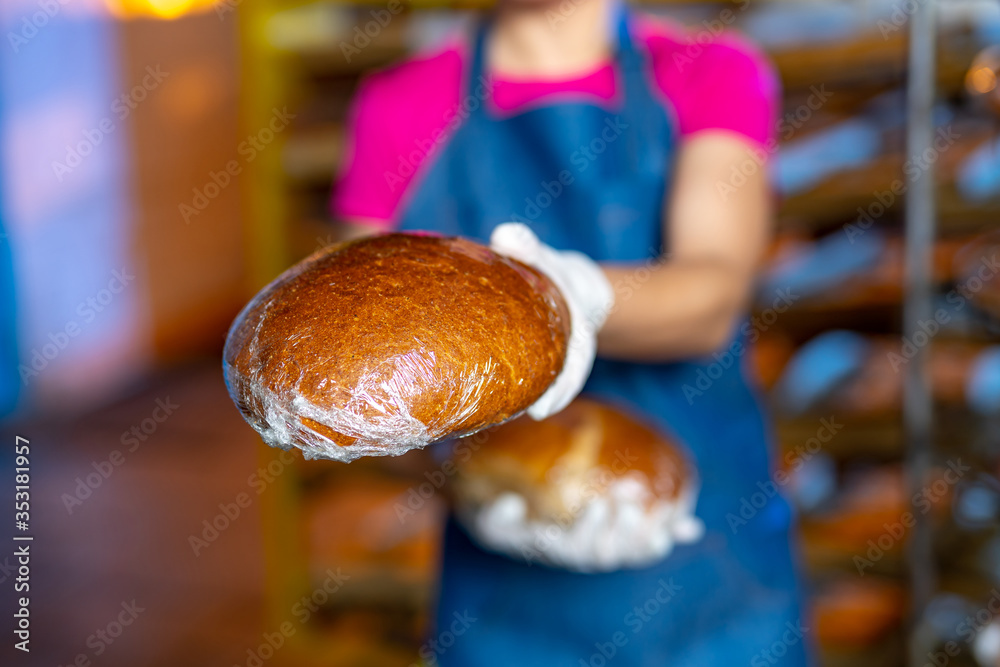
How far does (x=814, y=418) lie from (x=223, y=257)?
249 inches

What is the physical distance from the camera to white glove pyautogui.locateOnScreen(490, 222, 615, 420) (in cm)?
75

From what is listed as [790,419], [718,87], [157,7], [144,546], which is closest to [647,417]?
[718,87]

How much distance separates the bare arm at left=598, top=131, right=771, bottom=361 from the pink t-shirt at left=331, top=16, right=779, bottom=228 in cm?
13

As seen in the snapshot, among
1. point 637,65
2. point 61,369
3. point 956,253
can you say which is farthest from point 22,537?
point 61,369

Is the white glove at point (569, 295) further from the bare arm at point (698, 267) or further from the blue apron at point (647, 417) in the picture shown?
the blue apron at point (647, 417)

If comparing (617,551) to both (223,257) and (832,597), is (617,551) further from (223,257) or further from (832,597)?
(223,257)

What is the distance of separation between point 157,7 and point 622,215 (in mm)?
6692

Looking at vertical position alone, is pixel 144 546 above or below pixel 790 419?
below

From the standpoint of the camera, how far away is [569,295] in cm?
78

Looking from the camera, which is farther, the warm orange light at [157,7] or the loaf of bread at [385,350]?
the warm orange light at [157,7]

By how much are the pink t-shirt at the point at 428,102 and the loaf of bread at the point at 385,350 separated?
30.3 inches

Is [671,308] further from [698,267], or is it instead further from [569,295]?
[569,295]

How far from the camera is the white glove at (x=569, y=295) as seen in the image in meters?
0.75

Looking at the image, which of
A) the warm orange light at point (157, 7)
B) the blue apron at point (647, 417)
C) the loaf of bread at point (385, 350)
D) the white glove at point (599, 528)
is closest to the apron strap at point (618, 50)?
the blue apron at point (647, 417)
